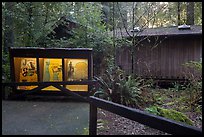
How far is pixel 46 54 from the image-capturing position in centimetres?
923

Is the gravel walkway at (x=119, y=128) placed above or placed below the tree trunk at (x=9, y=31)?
below

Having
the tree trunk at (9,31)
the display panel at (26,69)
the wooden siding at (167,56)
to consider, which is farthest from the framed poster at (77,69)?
the wooden siding at (167,56)

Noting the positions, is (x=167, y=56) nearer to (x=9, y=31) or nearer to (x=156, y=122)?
(x=9, y=31)

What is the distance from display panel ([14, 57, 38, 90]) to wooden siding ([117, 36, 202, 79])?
5874 millimetres

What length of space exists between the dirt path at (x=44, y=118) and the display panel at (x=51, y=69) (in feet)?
3.26

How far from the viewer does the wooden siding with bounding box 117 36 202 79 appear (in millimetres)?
13156

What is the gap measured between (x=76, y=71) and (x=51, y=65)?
942 millimetres

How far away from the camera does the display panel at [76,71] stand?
914 centimetres

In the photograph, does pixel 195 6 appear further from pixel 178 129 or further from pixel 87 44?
pixel 178 129

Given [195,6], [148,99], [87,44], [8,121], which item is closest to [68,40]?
[87,44]

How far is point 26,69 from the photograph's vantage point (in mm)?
9367

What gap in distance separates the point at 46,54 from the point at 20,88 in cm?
157

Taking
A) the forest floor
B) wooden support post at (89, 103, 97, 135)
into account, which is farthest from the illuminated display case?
wooden support post at (89, 103, 97, 135)

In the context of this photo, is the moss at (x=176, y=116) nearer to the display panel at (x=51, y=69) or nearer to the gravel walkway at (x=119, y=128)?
the gravel walkway at (x=119, y=128)
